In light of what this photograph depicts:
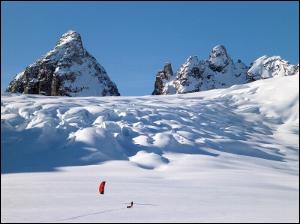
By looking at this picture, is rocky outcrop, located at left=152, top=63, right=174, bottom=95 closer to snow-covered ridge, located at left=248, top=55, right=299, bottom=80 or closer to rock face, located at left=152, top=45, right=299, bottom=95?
rock face, located at left=152, top=45, right=299, bottom=95

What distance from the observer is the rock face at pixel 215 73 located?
107 m

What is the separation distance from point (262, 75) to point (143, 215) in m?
99.9

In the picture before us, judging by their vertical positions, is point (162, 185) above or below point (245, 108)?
below

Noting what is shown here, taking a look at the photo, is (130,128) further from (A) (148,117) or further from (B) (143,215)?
(B) (143,215)

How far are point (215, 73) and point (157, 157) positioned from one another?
3373 inches

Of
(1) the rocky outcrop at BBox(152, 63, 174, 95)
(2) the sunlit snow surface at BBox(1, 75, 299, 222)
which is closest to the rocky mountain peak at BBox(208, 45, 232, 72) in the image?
(1) the rocky outcrop at BBox(152, 63, 174, 95)

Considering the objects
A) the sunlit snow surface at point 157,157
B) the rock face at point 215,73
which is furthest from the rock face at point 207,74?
the sunlit snow surface at point 157,157

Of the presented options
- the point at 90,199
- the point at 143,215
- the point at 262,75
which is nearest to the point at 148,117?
the point at 90,199

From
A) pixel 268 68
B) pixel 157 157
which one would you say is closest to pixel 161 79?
pixel 268 68

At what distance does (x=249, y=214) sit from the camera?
1227 centimetres

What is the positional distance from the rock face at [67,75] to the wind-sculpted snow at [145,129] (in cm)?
4200

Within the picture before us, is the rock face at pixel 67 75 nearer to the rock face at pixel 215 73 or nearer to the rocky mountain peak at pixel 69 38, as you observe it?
the rocky mountain peak at pixel 69 38

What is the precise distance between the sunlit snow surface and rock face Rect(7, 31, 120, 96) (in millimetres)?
39918

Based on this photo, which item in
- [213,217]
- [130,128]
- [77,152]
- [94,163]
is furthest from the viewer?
[130,128]
